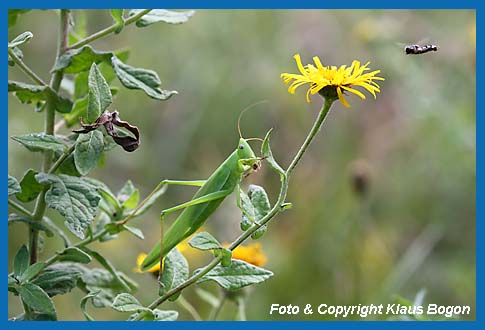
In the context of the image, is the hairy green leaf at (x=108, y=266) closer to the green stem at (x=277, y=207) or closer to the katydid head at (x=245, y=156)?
the green stem at (x=277, y=207)

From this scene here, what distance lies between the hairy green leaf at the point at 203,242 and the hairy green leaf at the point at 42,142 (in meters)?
0.25

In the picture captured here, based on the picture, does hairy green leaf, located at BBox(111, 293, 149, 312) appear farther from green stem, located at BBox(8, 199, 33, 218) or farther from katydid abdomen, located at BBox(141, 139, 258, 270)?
green stem, located at BBox(8, 199, 33, 218)

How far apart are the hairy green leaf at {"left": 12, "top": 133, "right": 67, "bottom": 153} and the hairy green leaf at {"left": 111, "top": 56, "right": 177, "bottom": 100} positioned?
0.48 ft

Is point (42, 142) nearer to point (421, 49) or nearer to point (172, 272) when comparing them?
point (172, 272)

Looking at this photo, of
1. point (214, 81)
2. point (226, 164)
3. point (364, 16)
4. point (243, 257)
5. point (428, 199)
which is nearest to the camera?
point (226, 164)

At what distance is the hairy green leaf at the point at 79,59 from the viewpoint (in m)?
1.06

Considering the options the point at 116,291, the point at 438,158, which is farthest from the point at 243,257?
the point at 438,158

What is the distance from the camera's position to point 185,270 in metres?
1.06

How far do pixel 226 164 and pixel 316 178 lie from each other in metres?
1.62

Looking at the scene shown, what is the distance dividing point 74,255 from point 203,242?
9.4 inches

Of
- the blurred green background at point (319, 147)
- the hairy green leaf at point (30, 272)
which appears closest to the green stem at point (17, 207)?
the hairy green leaf at point (30, 272)

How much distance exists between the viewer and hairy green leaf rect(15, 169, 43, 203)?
3.41 feet

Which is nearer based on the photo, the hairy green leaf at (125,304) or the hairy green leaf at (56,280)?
the hairy green leaf at (125,304)

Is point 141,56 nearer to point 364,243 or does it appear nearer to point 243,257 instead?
point 364,243
